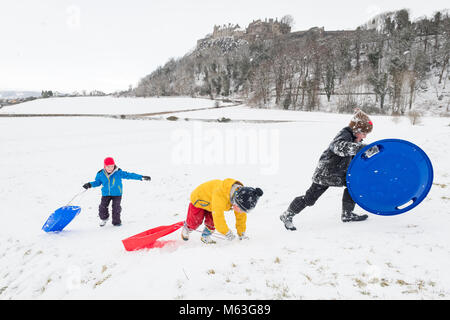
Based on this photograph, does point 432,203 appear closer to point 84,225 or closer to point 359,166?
point 359,166

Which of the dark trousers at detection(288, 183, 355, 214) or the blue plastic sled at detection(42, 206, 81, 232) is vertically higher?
the dark trousers at detection(288, 183, 355, 214)

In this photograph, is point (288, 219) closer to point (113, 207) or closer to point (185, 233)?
point (185, 233)

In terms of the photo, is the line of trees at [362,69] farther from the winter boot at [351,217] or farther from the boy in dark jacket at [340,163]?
the boy in dark jacket at [340,163]

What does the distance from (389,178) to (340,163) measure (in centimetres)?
78

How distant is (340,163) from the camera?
413 cm

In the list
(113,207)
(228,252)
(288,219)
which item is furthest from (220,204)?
(113,207)

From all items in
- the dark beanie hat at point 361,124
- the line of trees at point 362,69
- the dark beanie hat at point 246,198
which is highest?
the line of trees at point 362,69

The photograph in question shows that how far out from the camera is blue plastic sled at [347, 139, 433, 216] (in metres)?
3.76

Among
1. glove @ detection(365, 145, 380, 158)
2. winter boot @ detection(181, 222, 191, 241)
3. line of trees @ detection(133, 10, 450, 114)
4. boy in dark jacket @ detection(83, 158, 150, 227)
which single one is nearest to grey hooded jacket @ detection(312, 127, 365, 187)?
glove @ detection(365, 145, 380, 158)

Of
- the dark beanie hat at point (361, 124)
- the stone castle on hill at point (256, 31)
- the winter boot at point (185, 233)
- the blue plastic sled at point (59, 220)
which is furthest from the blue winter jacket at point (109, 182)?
the stone castle on hill at point (256, 31)

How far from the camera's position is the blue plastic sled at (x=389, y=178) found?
3764mm

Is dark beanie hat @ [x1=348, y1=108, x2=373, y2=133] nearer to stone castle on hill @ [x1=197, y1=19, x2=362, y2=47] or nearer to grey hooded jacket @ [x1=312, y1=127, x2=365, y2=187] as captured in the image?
grey hooded jacket @ [x1=312, y1=127, x2=365, y2=187]

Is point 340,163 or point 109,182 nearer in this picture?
point 340,163
